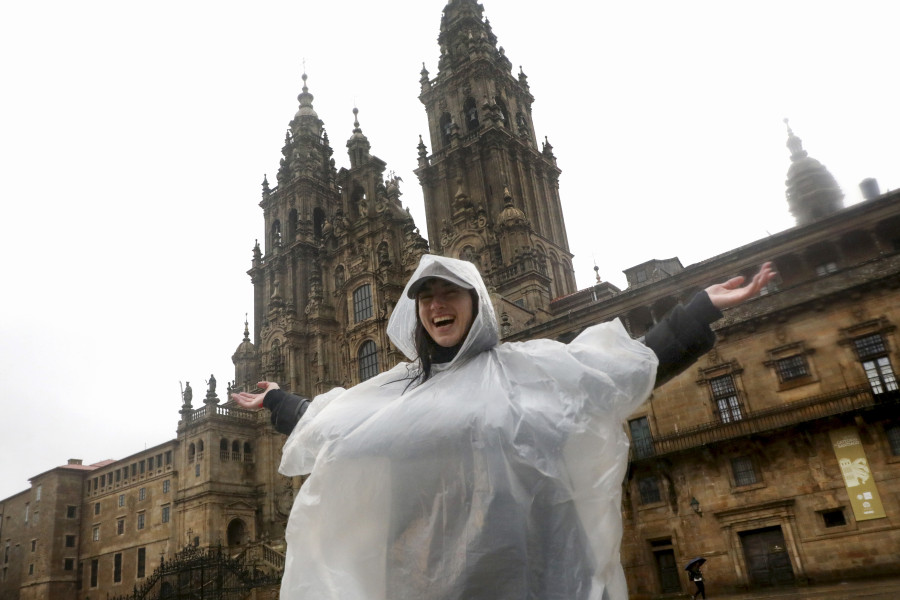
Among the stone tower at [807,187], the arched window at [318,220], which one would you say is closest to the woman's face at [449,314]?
the arched window at [318,220]

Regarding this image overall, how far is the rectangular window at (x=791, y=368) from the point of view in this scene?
2233cm

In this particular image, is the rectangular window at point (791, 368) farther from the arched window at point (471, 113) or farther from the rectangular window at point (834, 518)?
the arched window at point (471, 113)

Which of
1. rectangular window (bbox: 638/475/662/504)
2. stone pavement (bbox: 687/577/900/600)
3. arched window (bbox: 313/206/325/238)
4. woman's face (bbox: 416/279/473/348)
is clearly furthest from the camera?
arched window (bbox: 313/206/325/238)

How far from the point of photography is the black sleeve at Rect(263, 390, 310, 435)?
3.93 meters

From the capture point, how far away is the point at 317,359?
43688 millimetres

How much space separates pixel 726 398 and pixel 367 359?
77.5 feet

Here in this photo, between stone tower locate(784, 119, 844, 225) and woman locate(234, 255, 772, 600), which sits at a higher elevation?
stone tower locate(784, 119, 844, 225)

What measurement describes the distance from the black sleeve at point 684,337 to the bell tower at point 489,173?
1368 inches

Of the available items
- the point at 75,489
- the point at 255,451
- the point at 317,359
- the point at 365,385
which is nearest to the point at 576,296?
the point at 317,359

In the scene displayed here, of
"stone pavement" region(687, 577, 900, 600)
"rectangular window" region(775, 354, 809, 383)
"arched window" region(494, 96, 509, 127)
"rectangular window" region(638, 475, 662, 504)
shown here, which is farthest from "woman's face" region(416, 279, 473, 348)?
"arched window" region(494, 96, 509, 127)

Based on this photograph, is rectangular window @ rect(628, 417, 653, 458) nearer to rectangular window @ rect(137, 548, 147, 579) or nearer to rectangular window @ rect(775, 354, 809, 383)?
rectangular window @ rect(775, 354, 809, 383)

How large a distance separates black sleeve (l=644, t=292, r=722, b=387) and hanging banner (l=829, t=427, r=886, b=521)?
68.4 ft

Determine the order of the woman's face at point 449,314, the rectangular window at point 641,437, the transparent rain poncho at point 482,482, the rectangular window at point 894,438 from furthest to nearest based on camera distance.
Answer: the rectangular window at point 641,437 < the rectangular window at point 894,438 < the woman's face at point 449,314 < the transparent rain poncho at point 482,482

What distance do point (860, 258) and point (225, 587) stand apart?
27.3m
